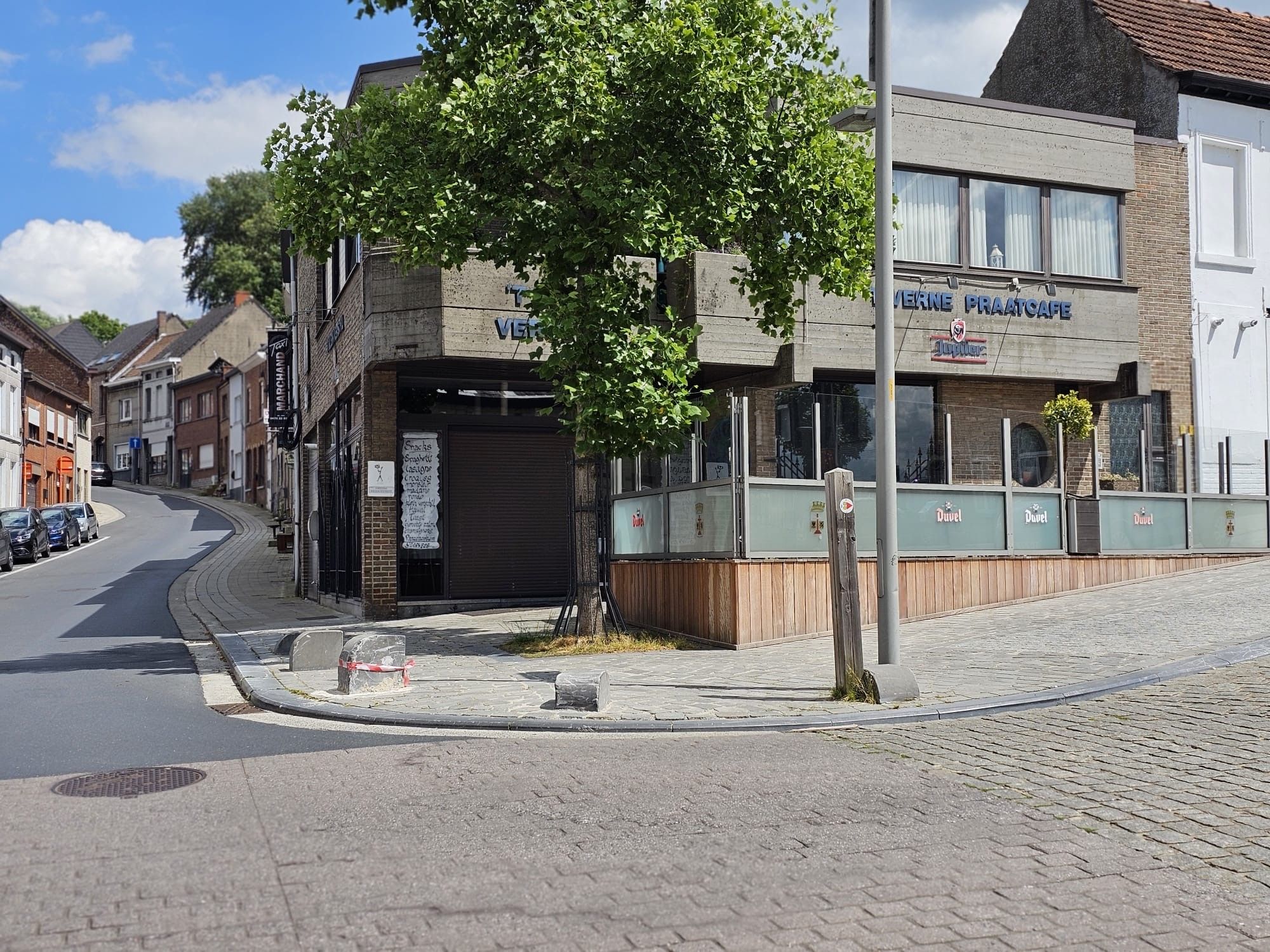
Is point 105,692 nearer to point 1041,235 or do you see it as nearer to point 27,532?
point 1041,235

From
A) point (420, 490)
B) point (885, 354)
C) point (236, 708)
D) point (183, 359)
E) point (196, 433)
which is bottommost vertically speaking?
point (236, 708)

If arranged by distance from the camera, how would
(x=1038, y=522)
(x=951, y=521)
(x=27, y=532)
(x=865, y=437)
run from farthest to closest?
(x=27, y=532) < (x=1038, y=522) < (x=865, y=437) < (x=951, y=521)

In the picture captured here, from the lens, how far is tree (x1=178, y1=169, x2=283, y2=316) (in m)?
75.8

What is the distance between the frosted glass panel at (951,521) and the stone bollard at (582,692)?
7.25 meters

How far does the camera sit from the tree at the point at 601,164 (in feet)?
39.7

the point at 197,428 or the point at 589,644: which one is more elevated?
the point at 197,428

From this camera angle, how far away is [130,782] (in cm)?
691

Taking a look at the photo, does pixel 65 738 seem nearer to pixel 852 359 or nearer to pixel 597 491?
pixel 597 491

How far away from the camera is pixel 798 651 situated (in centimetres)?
1295

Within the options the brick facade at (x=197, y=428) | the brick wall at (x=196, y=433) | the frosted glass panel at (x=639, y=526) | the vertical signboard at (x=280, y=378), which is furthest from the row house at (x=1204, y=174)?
the brick wall at (x=196, y=433)

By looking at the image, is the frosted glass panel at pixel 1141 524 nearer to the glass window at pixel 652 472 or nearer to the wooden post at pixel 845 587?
the glass window at pixel 652 472

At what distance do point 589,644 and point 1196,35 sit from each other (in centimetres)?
1877

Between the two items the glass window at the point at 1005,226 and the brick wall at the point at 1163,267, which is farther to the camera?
the brick wall at the point at 1163,267

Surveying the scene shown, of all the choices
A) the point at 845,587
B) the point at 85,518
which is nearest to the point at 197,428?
the point at 85,518
